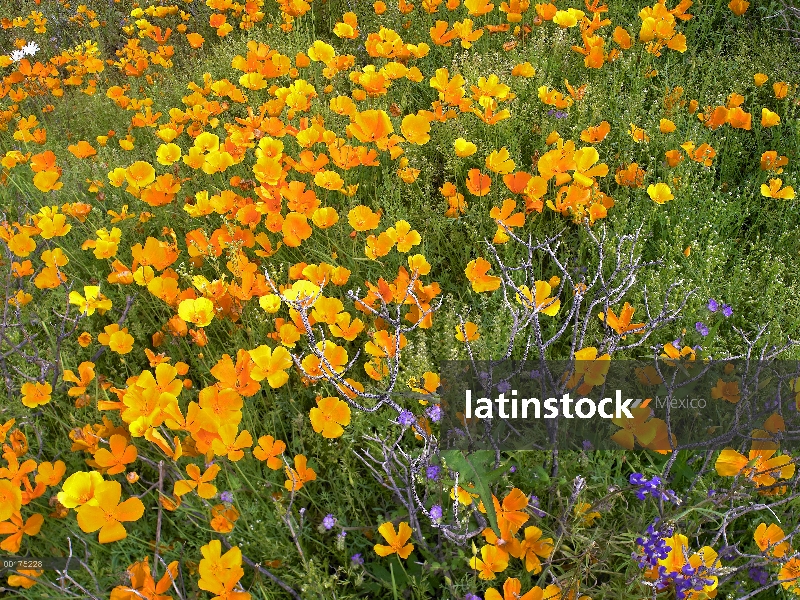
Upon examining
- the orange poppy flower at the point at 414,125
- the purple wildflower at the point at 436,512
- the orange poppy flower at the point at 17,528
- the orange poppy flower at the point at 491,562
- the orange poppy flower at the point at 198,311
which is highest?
the orange poppy flower at the point at 414,125

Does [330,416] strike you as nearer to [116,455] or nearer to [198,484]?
[198,484]

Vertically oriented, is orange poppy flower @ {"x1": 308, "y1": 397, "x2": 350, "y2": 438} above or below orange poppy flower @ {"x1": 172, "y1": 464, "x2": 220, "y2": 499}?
below

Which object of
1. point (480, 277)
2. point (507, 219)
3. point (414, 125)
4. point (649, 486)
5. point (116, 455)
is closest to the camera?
point (649, 486)

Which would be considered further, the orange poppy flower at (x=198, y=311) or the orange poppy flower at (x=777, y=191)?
the orange poppy flower at (x=777, y=191)

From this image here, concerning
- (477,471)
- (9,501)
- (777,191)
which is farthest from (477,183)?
(9,501)

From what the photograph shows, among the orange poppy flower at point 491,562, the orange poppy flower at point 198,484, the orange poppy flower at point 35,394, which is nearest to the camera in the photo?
the orange poppy flower at point 491,562

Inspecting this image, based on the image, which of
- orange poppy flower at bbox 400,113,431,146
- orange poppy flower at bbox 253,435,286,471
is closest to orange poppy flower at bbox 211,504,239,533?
orange poppy flower at bbox 253,435,286,471

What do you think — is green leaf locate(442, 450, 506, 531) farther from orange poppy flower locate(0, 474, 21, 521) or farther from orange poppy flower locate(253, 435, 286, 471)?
orange poppy flower locate(0, 474, 21, 521)

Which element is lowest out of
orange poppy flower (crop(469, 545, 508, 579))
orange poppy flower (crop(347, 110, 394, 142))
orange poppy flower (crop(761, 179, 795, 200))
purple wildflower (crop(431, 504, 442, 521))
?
orange poppy flower (crop(469, 545, 508, 579))

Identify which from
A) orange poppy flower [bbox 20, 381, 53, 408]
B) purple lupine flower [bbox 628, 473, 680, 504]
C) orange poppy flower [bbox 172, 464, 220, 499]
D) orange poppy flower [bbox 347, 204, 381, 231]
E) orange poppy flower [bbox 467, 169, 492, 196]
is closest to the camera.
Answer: purple lupine flower [bbox 628, 473, 680, 504]

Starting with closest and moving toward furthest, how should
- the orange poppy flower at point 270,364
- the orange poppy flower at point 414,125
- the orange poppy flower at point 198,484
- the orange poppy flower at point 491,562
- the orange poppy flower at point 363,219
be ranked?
the orange poppy flower at point 491,562, the orange poppy flower at point 198,484, the orange poppy flower at point 270,364, the orange poppy flower at point 363,219, the orange poppy flower at point 414,125

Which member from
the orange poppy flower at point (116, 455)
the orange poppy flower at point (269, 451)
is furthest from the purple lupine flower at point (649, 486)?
the orange poppy flower at point (116, 455)

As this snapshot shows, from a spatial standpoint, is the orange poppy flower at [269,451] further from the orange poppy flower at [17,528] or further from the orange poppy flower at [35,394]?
the orange poppy flower at [35,394]

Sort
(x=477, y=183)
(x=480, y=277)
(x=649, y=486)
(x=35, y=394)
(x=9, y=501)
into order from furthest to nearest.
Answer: (x=477, y=183)
(x=480, y=277)
(x=35, y=394)
(x=9, y=501)
(x=649, y=486)
